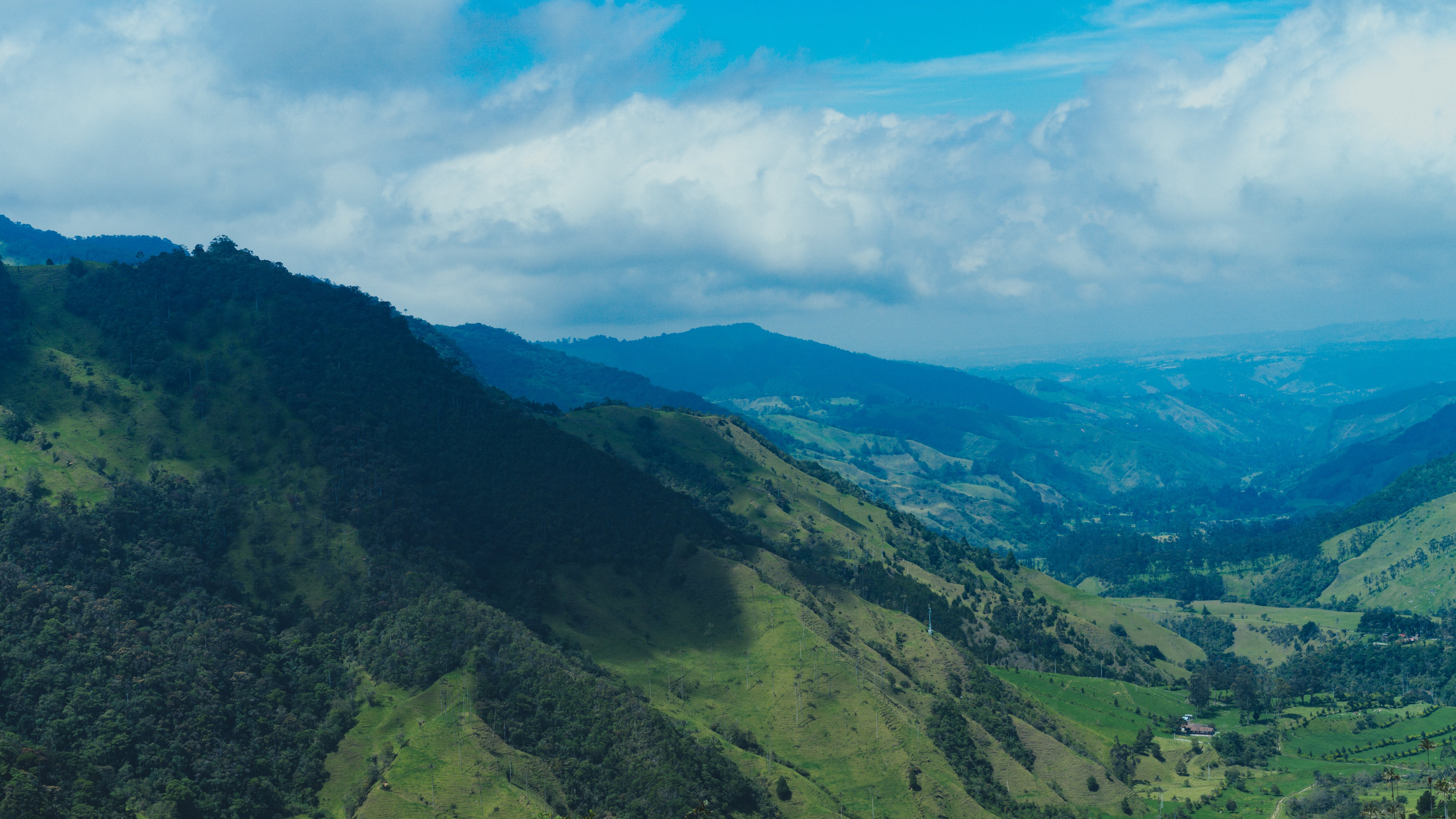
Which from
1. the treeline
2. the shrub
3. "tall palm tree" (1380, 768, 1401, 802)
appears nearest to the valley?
the treeline

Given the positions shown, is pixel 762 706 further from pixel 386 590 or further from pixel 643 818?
pixel 386 590

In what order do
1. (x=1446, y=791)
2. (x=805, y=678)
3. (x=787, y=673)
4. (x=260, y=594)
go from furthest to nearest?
(x=787, y=673) → (x=260, y=594) → (x=805, y=678) → (x=1446, y=791)

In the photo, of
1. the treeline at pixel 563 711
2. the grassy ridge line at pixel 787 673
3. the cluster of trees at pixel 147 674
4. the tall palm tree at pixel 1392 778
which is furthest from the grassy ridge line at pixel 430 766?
the tall palm tree at pixel 1392 778

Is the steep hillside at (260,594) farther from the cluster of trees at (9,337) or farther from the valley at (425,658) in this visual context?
→ the cluster of trees at (9,337)

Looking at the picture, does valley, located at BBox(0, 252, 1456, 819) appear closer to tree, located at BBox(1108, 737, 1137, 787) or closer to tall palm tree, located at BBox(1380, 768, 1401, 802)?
tree, located at BBox(1108, 737, 1137, 787)

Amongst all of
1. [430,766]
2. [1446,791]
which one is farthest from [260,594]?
[1446,791]

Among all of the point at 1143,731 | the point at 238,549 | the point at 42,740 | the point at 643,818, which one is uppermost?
the point at 238,549

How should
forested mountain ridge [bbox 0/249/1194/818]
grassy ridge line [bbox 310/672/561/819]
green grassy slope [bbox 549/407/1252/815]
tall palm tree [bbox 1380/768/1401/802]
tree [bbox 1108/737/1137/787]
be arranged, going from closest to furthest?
1. grassy ridge line [bbox 310/672/561/819]
2. forested mountain ridge [bbox 0/249/1194/818]
3. tall palm tree [bbox 1380/768/1401/802]
4. green grassy slope [bbox 549/407/1252/815]
5. tree [bbox 1108/737/1137/787]

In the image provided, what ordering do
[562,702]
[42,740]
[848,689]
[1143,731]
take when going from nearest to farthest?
[42,740] < [562,702] < [848,689] < [1143,731]

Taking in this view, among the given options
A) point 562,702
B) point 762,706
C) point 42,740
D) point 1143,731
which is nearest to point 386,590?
point 562,702

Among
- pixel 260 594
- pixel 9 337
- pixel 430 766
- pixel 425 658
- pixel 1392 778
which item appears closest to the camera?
pixel 430 766

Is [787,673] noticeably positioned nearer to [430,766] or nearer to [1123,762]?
[430,766]
